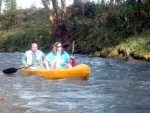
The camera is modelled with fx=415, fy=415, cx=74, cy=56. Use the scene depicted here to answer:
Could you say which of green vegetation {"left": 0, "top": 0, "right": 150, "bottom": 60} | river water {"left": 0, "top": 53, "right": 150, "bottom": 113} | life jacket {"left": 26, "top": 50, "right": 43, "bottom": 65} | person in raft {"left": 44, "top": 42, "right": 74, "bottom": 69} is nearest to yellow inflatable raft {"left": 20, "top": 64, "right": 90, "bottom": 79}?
river water {"left": 0, "top": 53, "right": 150, "bottom": 113}

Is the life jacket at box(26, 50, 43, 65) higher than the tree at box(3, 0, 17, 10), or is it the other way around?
the tree at box(3, 0, 17, 10)

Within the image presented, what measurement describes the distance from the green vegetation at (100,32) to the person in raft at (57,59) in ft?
22.7

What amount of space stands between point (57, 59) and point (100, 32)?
1187 centimetres

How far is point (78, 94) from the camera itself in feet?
27.9

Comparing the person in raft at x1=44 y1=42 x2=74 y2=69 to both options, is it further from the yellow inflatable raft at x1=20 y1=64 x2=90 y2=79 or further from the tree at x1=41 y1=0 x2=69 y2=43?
the tree at x1=41 y1=0 x2=69 y2=43

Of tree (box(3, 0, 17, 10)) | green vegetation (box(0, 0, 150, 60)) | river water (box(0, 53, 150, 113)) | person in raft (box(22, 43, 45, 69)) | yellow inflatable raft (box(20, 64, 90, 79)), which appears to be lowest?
river water (box(0, 53, 150, 113))

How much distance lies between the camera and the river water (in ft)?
22.7

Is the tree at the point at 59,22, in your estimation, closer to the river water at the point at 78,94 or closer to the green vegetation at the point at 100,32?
the green vegetation at the point at 100,32

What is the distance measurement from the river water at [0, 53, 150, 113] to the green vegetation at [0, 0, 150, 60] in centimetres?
773

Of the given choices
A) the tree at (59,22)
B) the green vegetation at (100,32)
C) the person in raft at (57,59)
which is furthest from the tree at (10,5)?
the person in raft at (57,59)

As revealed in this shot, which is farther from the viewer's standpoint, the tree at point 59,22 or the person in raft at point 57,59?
the tree at point 59,22

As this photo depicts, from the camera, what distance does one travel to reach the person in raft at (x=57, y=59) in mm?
11805

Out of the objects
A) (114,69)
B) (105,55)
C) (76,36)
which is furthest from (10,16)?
(114,69)

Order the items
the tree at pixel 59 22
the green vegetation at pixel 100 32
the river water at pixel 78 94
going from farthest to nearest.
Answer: the tree at pixel 59 22 < the green vegetation at pixel 100 32 < the river water at pixel 78 94
